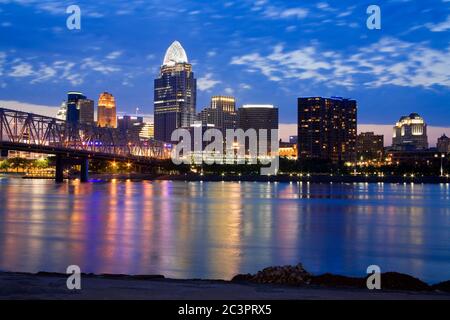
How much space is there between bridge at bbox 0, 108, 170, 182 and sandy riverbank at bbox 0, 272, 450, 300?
108210mm

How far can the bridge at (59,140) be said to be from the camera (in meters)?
130

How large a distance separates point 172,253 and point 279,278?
13.9 metres

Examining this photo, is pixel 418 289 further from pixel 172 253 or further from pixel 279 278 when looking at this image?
pixel 172 253

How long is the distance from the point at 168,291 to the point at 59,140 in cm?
15425

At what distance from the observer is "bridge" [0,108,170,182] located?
13005 cm

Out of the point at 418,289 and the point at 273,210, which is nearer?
the point at 418,289

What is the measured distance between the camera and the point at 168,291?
1368 centimetres

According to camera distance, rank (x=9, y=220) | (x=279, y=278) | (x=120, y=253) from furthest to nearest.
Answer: (x=9, y=220) → (x=120, y=253) → (x=279, y=278)

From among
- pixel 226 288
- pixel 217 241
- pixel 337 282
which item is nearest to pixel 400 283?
pixel 337 282

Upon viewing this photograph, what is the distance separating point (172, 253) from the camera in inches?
1160

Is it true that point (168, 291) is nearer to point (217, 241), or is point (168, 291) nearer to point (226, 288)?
point (226, 288)

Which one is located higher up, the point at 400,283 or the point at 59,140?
the point at 59,140
